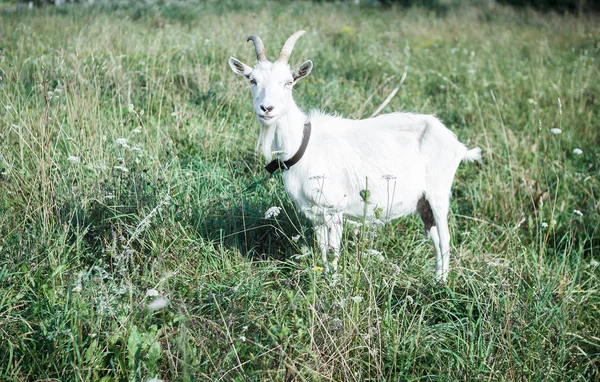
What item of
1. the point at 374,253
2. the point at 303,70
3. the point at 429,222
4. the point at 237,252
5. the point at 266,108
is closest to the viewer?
the point at 374,253

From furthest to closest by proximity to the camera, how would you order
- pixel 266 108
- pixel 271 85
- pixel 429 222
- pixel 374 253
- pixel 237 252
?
pixel 429 222
pixel 237 252
pixel 271 85
pixel 266 108
pixel 374 253

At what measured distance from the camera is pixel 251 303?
7.80 feet

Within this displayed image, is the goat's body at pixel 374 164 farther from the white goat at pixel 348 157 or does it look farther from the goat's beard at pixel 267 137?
the goat's beard at pixel 267 137

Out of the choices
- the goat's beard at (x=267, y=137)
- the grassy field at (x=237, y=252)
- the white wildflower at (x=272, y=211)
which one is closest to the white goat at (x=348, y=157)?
the goat's beard at (x=267, y=137)

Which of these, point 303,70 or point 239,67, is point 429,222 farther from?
point 239,67

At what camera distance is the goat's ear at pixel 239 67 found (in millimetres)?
3133

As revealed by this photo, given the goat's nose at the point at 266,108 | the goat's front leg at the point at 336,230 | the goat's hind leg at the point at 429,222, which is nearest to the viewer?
→ the goat's nose at the point at 266,108

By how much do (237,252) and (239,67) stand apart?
1277mm

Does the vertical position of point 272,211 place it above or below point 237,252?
above

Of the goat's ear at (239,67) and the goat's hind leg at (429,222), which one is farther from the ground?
the goat's ear at (239,67)

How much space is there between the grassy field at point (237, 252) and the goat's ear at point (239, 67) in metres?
0.73

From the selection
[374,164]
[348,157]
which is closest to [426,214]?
[374,164]

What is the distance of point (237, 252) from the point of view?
3.04 metres

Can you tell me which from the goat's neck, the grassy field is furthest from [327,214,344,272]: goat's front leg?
the goat's neck
